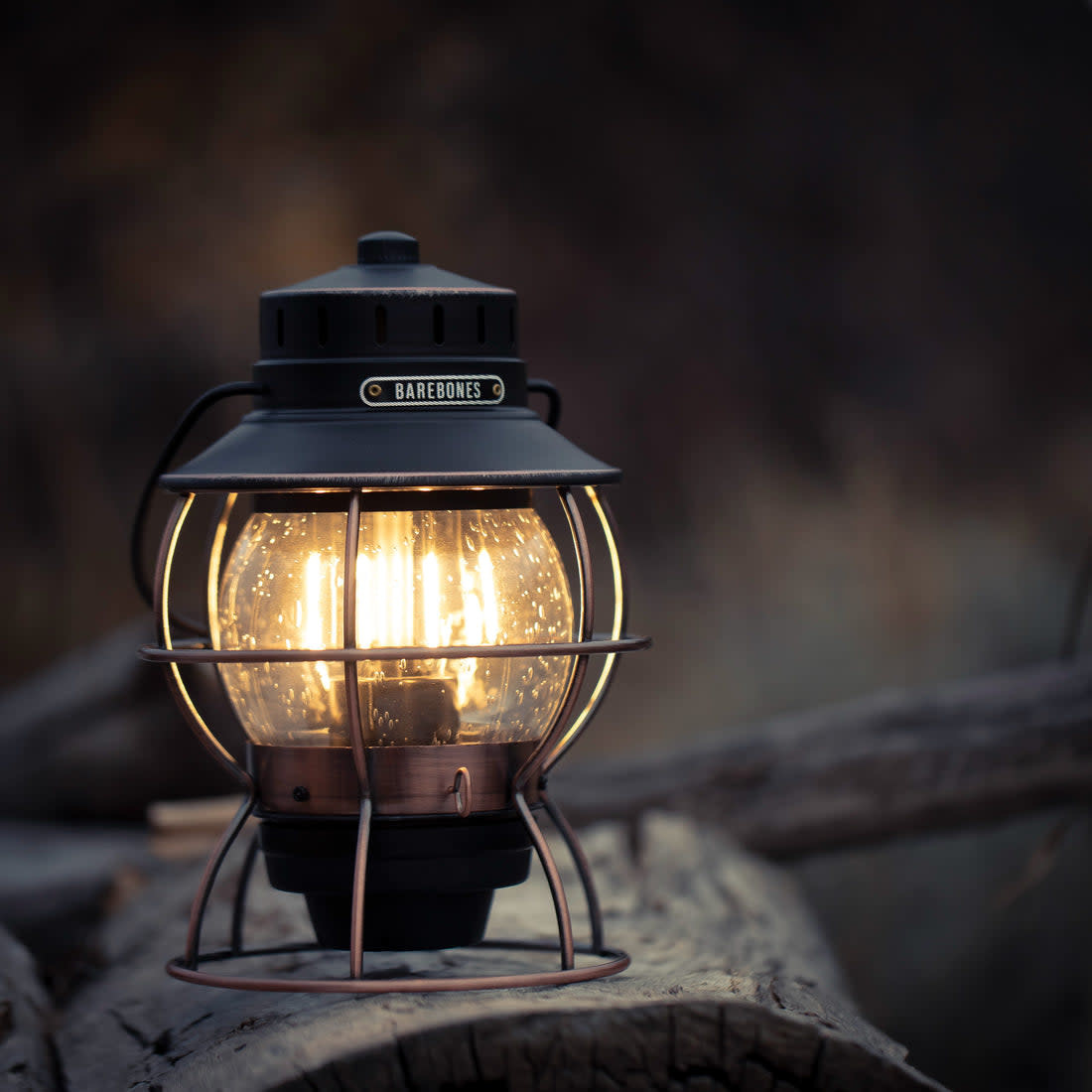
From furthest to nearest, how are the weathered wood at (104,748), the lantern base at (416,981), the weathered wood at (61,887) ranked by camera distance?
the weathered wood at (104,748), the weathered wood at (61,887), the lantern base at (416,981)

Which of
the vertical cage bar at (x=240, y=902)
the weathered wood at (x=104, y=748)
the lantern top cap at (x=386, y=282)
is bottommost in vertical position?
the weathered wood at (x=104, y=748)

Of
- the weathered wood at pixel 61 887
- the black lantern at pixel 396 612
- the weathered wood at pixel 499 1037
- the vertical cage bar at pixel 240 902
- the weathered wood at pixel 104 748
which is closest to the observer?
the weathered wood at pixel 499 1037

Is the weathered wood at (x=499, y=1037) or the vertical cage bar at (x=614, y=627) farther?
the vertical cage bar at (x=614, y=627)

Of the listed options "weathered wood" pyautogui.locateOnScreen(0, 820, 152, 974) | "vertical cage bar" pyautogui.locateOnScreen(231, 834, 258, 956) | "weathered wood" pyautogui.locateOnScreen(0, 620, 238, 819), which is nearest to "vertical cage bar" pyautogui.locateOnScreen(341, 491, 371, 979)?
"vertical cage bar" pyautogui.locateOnScreen(231, 834, 258, 956)

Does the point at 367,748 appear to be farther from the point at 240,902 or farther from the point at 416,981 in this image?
the point at 240,902

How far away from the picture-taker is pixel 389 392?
1536mm

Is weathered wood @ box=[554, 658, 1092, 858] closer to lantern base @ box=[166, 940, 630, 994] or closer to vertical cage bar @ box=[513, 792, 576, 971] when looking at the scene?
lantern base @ box=[166, 940, 630, 994]

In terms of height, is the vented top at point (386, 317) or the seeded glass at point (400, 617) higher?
the vented top at point (386, 317)

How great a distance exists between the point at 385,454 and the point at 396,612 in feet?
0.49

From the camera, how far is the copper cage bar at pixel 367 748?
1.40m

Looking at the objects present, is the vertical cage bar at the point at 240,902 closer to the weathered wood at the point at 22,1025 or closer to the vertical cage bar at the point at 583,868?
the weathered wood at the point at 22,1025

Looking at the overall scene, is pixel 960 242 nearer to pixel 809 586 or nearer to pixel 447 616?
pixel 809 586

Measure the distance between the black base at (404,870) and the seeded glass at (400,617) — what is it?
0.08 meters

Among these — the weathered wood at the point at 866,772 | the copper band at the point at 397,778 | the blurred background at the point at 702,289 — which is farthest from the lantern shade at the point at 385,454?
the blurred background at the point at 702,289
